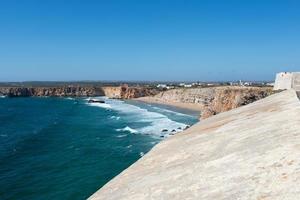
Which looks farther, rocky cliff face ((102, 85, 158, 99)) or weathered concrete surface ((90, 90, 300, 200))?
rocky cliff face ((102, 85, 158, 99))

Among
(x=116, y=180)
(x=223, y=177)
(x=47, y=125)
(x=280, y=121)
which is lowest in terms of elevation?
(x=47, y=125)

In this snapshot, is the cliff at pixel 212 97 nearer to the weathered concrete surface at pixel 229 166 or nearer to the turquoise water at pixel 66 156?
the turquoise water at pixel 66 156

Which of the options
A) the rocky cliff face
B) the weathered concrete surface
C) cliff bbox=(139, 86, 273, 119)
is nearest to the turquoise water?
cliff bbox=(139, 86, 273, 119)

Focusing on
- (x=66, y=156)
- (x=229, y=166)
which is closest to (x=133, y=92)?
(x=66, y=156)

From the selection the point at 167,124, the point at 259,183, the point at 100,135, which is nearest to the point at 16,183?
the point at 100,135

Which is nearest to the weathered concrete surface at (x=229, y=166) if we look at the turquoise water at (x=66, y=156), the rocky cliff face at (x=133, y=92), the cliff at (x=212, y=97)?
the turquoise water at (x=66, y=156)

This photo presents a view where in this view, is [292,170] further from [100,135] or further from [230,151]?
[100,135]

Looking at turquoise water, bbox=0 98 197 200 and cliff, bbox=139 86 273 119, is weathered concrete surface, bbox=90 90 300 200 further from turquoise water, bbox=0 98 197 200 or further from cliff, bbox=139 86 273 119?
cliff, bbox=139 86 273 119
